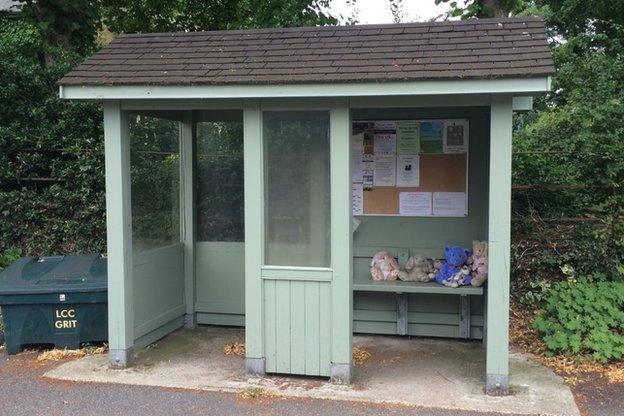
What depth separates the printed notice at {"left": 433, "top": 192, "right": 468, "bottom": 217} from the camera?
6078mm

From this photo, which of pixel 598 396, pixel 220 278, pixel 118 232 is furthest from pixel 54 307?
pixel 598 396

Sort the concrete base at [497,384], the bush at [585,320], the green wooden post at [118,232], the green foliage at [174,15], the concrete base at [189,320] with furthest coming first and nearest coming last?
the green foliage at [174,15] < the concrete base at [189,320] < the bush at [585,320] < the green wooden post at [118,232] < the concrete base at [497,384]

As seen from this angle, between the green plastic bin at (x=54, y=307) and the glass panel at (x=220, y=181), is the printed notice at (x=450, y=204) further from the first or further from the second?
the green plastic bin at (x=54, y=307)

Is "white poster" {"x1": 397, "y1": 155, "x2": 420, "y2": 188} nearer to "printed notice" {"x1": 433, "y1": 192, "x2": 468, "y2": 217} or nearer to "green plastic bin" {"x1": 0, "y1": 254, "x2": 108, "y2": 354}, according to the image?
"printed notice" {"x1": 433, "y1": 192, "x2": 468, "y2": 217}

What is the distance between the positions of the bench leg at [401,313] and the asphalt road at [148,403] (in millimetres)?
1876

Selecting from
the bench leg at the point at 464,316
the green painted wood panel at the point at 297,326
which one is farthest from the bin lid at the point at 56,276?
the bench leg at the point at 464,316

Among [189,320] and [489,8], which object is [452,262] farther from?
[489,8]

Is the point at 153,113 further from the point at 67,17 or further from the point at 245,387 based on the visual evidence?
the point at 67,17

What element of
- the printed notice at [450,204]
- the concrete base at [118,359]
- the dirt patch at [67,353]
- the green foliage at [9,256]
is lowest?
the dirt patch at [67,353]

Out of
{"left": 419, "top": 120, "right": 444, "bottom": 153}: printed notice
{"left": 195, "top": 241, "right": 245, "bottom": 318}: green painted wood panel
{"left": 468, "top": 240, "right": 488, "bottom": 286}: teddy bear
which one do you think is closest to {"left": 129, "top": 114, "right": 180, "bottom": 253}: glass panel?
{"left": 195, "top": 241, "right": 245, "bottom": 318}: green painted wood panel

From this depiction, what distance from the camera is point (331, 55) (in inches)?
198

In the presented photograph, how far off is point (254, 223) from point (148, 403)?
157 cm

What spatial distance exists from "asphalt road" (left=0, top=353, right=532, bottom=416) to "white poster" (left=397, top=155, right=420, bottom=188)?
8.01 ft

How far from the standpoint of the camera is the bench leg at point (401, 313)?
20.6 ft
